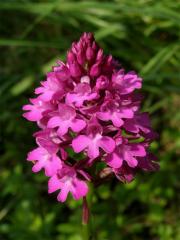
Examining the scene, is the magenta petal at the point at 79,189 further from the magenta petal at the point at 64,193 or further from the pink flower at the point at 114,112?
the pink flower at the point at 114,112

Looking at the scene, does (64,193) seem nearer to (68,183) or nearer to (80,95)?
(68,183)

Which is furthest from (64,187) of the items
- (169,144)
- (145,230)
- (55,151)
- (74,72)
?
(169,144)

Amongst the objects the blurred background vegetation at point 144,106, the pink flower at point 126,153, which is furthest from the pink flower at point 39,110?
the blurred background vegetation at point 144,106

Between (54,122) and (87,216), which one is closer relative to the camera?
(54,122)

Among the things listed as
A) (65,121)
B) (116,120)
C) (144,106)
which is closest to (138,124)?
(116,120)

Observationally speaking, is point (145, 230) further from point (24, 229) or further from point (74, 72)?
point (74, 72)

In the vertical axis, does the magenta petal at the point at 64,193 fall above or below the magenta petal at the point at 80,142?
below
